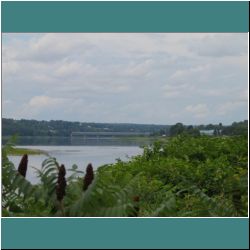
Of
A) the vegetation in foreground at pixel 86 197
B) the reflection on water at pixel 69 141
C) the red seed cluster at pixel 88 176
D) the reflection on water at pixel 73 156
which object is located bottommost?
the vegetation in foreground at pixel 86 197

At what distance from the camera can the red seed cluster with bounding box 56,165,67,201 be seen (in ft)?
12.9

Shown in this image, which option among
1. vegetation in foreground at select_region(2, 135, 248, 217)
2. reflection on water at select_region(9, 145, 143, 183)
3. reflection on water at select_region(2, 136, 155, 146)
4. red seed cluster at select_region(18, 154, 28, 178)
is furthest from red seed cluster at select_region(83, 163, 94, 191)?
reflection on water at select_region(2, 136, 155, 146)

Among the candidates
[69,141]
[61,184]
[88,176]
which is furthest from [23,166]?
[69,141]

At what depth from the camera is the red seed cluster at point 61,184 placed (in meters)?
3.95

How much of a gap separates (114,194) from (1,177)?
0.80 metres

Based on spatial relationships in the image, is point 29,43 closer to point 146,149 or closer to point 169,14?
point 169,14

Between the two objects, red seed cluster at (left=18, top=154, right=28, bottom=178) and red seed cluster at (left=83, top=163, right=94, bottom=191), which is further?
red seed cluster at (left=18, top=154, right=28, bottom=178)

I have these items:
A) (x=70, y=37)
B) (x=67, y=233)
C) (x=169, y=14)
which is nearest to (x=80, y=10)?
(x=70, y=37)

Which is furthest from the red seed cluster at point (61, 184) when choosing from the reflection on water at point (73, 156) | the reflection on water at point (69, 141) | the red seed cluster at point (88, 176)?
the reflection on water at point (69, 141)

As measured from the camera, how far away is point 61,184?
399 centimetres

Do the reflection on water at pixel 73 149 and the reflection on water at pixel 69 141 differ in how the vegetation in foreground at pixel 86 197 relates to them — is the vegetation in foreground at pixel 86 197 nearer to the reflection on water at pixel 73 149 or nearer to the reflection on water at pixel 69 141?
the reflection on water at pixel 73 149

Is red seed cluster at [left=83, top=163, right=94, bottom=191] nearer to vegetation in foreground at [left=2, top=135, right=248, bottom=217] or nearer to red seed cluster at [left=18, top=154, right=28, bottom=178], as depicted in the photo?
vegetation in foreground at [left=2, top=135, right=248, bottom=217]

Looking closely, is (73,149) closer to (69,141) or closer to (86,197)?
(69,141)

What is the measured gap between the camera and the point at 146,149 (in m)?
7.93
